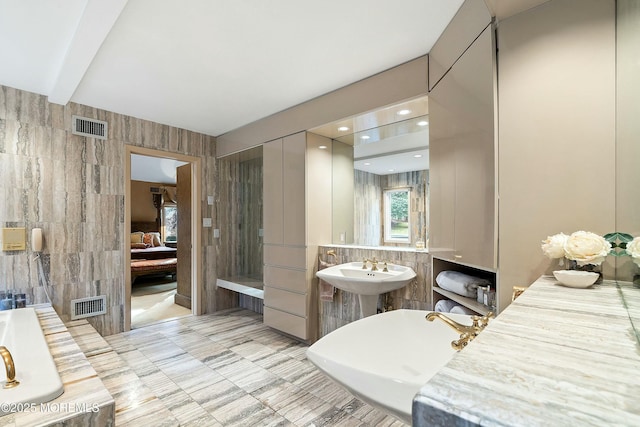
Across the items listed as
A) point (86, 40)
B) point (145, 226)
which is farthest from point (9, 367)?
point (145, 226)

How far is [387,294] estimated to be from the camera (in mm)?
2543

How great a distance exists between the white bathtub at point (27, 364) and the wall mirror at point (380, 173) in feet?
7.77

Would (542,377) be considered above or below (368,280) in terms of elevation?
above

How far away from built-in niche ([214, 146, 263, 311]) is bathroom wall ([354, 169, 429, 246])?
1.78 m

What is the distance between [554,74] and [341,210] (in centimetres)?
214

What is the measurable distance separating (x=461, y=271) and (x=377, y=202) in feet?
3.33

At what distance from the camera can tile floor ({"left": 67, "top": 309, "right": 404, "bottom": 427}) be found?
1845 millimetres

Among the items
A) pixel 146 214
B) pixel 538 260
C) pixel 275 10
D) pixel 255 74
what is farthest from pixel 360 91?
pixel 146 214

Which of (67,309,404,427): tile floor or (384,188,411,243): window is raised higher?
(384,188,411,243): window

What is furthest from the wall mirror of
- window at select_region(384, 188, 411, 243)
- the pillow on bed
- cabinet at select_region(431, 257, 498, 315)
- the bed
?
the pillow on bed

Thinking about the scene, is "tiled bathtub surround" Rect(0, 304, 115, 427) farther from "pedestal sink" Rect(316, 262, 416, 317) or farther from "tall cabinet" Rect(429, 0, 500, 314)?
"tall cabinet" Rect(429, 0, 500, 314)

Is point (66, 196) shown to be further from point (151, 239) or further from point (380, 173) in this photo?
point (151, 239)

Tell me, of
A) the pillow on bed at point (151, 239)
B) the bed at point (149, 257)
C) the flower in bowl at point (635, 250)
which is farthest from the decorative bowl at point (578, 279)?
the pillow on bed at point (151, 239)

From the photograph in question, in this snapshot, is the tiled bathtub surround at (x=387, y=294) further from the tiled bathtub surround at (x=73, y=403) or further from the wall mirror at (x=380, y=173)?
the tiled bathtub surround at (x=73, y=403)
